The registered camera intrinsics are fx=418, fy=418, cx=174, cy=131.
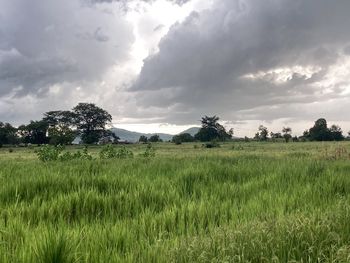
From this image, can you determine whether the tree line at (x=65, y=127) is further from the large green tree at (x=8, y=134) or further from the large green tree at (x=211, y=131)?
the large green tree at (x=211, y=131)

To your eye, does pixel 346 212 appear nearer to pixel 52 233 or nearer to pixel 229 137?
pixel 52 233

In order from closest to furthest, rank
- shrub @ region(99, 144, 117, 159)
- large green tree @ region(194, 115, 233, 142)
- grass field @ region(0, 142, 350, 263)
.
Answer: grass field @ region(0, 142, 350, 263) < shrub @ region(99, 144, 117, 159) < large green tree @ region(194, 115, 233, 142)

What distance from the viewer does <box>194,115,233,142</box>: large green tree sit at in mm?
157250

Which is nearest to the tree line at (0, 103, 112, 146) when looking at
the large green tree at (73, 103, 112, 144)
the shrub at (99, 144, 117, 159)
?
the large green tree at (73, 103, 112, 144)

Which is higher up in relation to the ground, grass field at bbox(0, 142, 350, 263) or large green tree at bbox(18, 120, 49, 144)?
large green tree at bbox(18, 120, 49, 144)

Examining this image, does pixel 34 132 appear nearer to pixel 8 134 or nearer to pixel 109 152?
pixel 8 134

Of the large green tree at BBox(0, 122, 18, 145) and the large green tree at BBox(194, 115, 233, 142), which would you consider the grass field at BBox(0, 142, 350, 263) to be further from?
the large green tree at BBox(194, 115, 233, 142)

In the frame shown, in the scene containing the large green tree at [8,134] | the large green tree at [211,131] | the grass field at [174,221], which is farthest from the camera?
the large green tree at [211,131]

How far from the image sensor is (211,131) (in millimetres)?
160250

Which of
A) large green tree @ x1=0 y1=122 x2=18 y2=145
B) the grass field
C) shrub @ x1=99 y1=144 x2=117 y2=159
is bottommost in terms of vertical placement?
the grass field

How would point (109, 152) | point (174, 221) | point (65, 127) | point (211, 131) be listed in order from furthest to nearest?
point (211, 131), point (65, 127), point (109, 152), point (174, 221)

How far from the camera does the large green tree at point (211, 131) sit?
157250 mm

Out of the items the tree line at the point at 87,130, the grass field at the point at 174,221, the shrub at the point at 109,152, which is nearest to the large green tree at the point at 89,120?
the tree line at the point at 87,130

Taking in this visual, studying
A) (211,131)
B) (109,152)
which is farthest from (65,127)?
(109,152)
